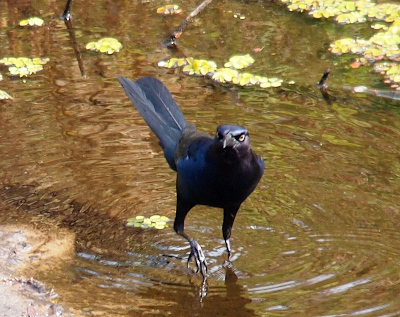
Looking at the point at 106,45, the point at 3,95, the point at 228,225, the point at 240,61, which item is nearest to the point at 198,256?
the point at 228,225

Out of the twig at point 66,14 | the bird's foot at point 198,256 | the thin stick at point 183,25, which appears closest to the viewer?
the bird's foot at point 198,256

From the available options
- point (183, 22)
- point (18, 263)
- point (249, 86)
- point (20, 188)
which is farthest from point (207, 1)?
point (18, 263)

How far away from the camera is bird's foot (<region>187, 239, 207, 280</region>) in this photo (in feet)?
13.6

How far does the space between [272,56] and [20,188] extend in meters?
3.26

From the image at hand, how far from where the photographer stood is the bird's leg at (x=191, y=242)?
415cm

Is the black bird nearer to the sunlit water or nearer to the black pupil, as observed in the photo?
the black pupil

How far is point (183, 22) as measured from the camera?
25.4 ft

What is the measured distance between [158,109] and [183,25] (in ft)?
9.79

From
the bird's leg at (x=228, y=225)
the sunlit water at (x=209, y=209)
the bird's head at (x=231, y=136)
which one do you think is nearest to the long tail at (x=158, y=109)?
the sunlit water at (x=209, y=209)

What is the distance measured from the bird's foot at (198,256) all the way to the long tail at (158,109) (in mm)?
826

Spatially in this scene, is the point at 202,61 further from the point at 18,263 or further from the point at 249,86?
the point at 18,263

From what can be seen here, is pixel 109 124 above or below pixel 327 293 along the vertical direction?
below

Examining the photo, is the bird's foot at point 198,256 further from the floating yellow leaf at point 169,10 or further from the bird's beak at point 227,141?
the floating yellow leaf at point 169,10

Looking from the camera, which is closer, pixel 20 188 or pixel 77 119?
pixel 20 188
